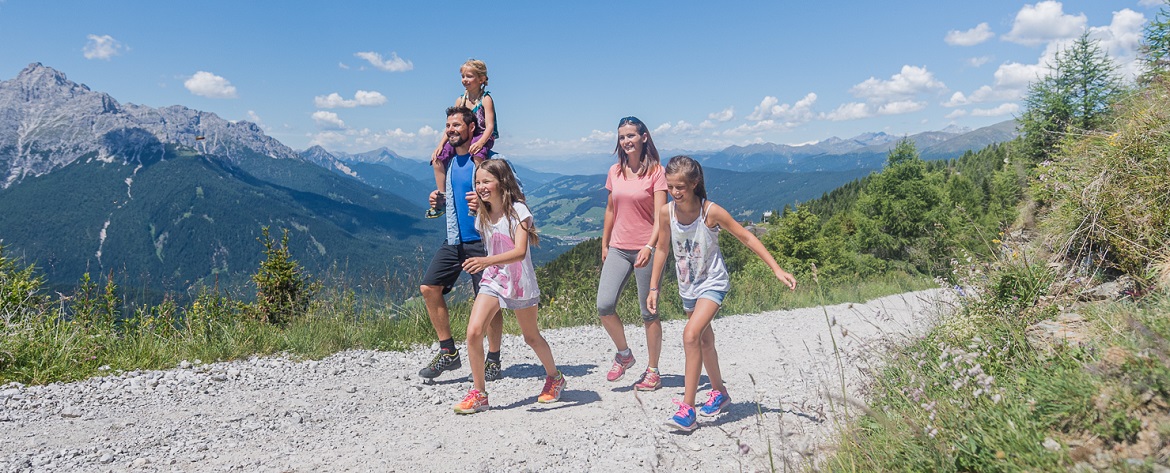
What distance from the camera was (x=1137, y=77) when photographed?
727 cm

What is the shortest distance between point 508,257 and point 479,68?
2115mm

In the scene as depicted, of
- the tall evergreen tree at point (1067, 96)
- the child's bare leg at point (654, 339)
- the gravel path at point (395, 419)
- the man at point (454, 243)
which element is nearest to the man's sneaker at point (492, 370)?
the man at point (454, 243)

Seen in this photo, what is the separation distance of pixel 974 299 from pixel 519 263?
3.39m

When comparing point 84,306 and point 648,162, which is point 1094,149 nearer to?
point 648,162

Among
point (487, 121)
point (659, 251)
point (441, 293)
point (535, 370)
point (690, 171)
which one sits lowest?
point (535, 370)

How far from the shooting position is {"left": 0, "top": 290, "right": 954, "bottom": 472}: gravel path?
147 inches

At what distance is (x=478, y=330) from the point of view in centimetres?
477

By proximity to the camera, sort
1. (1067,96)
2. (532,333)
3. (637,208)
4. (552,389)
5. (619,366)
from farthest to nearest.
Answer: (1067,96)
(619,366)
(637,208)
(552,389)
(532,333)

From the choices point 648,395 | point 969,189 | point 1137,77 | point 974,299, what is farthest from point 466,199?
point 969,189

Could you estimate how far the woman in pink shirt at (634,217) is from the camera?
208 inches

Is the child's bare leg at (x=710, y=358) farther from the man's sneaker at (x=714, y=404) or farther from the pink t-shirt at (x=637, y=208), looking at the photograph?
the pink t-shirt at (x=637, y=208)

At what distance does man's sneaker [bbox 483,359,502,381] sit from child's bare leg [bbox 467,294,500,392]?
957 mm

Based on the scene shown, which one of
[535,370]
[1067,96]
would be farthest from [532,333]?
[1067,96]

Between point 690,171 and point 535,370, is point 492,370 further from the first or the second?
point 690,171
